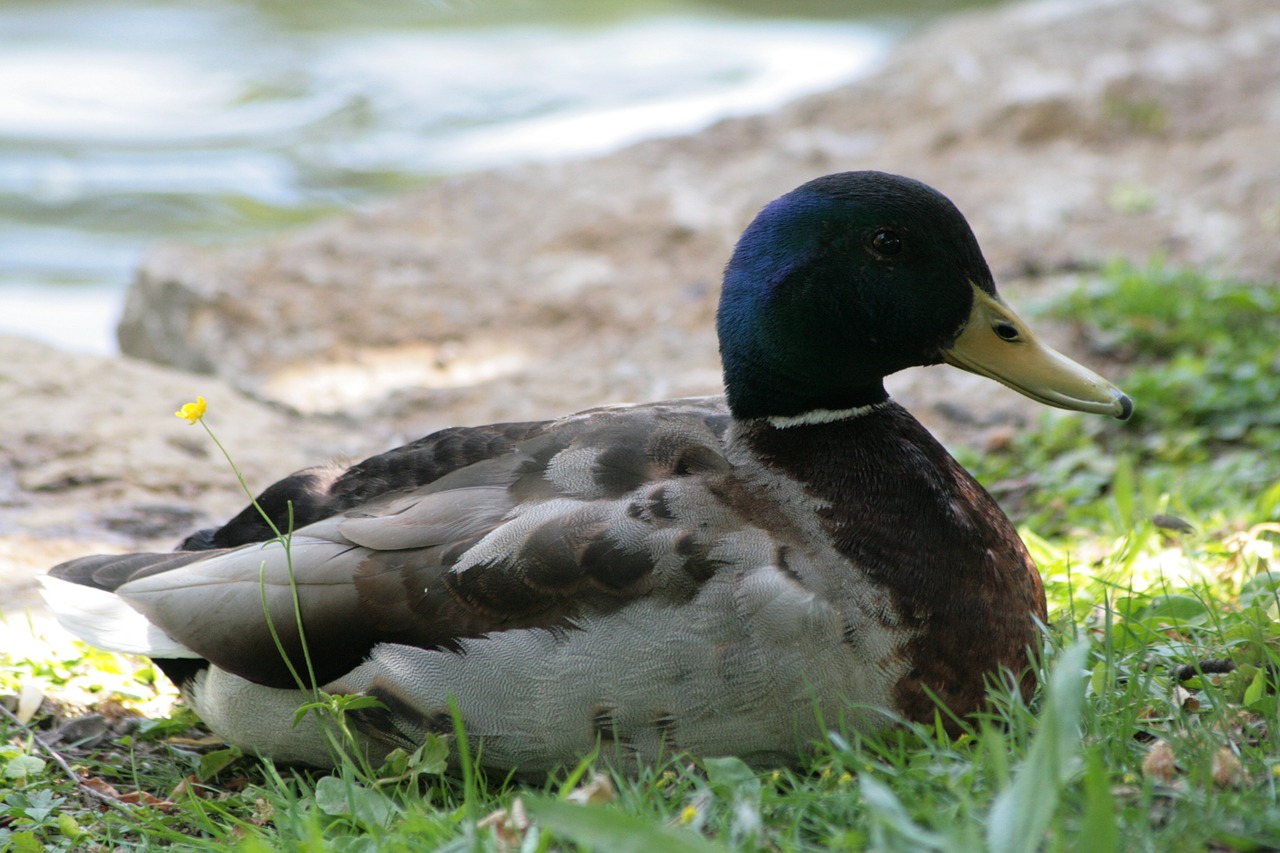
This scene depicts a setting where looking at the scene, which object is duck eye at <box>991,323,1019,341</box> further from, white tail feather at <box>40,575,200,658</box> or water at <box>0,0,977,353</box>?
water at <box>0,0,977,353</box>

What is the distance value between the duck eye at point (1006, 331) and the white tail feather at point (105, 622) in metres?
1.75

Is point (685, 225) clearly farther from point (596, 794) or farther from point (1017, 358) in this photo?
point (596, 794)

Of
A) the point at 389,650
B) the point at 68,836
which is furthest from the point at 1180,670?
the point at 68,836

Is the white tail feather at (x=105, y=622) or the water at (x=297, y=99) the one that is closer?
the white tail feather at (x=105, y=622)

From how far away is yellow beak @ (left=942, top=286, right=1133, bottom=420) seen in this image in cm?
279

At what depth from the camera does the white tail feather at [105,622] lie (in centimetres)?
294

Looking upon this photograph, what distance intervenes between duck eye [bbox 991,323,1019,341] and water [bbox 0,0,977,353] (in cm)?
663

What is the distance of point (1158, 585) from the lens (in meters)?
3.24

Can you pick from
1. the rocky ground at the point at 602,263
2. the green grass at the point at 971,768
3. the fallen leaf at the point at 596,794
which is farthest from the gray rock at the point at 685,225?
the fallen leaf at the point at 596,794

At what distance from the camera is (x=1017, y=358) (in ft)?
9.23

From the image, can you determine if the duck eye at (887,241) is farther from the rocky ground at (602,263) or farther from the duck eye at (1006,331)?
the rocky ground at (602,263)

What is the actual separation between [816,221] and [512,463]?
0.79 meters

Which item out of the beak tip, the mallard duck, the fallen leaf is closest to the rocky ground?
the mallard duck

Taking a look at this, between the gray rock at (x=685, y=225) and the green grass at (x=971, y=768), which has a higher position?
the gray rock at (x=685, y=225)
